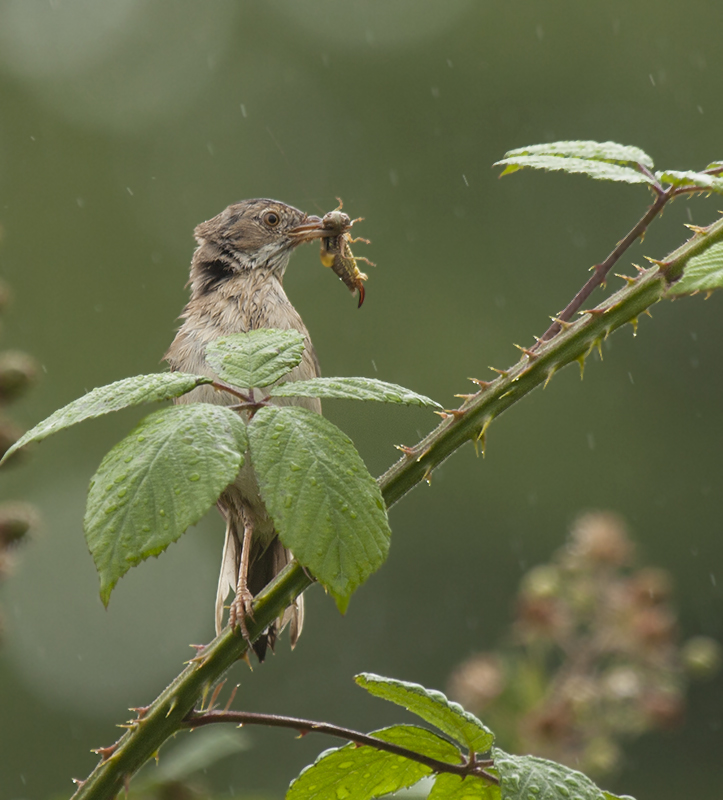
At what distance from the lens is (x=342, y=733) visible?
1.12 m

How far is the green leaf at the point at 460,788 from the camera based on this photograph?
3.81ft

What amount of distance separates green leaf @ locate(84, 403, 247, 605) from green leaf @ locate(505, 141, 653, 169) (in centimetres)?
55

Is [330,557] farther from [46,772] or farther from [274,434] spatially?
[46,772]

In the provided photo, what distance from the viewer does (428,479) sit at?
1.16 m

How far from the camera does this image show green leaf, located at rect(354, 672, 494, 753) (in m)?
1.13

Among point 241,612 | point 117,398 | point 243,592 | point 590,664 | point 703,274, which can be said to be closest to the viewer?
point 703,274

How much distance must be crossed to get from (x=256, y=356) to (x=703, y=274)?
55 cm

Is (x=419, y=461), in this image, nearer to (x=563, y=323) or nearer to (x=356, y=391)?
(x=356, y=391)

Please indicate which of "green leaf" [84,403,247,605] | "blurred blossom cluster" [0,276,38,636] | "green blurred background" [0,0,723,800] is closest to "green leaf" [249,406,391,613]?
"green leaf" [84,403,247,605]

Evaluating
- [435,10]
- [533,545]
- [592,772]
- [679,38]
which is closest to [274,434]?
[592,772]

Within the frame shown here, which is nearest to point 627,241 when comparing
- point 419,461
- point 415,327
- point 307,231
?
point 419,461

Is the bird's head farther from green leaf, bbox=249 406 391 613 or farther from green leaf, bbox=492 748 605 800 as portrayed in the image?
green leaf, bbox=492 748 605 800

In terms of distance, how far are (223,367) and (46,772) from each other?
1367 centimetres

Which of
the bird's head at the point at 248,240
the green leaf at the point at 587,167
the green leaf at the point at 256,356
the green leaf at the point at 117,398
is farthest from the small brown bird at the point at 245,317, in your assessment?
the green leaf at the point at 587,167
